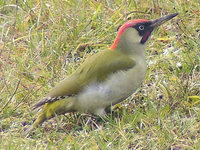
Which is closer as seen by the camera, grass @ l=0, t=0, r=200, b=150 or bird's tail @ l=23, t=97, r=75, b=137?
grass @ l=0, t=0, r=200, b=150

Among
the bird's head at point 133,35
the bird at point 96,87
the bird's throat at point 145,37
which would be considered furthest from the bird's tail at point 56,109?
the bird's throat at point 145,37

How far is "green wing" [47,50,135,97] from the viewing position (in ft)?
16.4

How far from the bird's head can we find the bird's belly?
250mm

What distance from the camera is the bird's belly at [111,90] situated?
195 inches

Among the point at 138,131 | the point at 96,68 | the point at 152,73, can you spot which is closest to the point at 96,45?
the point at 152,73

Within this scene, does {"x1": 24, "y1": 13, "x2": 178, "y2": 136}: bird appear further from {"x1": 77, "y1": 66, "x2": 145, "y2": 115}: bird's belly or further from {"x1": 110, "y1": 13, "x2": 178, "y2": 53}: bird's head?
{"x1": 110, "y1": 13, "x2": 178, "y2": 53}: bird's head

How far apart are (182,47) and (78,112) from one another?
4.40 ft

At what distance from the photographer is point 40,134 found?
191 inches

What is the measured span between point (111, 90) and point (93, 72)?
8.3 inches

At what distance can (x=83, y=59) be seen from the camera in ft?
20.0

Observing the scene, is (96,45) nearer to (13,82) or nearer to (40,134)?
(13,82)

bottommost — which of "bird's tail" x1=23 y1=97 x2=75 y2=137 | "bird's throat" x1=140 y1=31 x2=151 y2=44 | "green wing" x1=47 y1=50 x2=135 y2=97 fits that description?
"bird's tail" x1=23 y1=97 x2=75 y2=137

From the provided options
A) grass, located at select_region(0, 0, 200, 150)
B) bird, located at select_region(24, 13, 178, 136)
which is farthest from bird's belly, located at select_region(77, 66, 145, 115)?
grass, located at select_region(0, 0, 200, 150)

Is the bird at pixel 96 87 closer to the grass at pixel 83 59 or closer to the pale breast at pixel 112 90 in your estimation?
the pale breast at pixel 112 90
